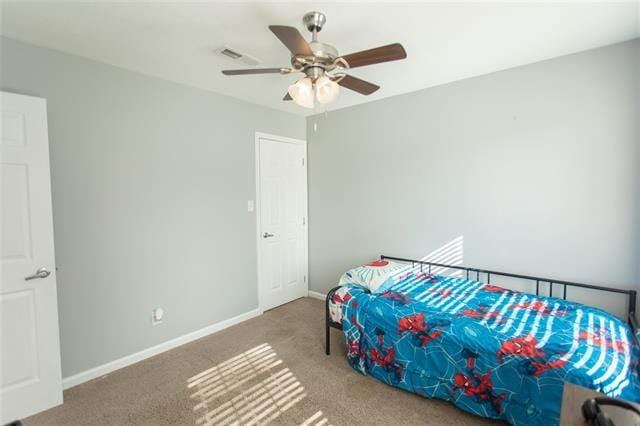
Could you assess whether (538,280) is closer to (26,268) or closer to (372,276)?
(372,276)

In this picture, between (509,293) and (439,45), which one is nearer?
(439,45)

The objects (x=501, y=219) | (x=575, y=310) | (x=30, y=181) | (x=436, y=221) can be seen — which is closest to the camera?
(x=30, y=181)

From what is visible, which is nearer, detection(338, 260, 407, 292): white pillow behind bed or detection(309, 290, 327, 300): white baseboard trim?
detection(338, 260, 407, 292): white pillow behind bed

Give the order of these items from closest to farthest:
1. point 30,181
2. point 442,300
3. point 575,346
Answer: point 575,346 → point 30,181 → point 442,300

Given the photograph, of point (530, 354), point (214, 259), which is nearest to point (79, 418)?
point (214, 259)

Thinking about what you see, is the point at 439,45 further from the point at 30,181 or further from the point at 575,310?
the point at 30,181

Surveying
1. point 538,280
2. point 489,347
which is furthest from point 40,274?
point 538,280

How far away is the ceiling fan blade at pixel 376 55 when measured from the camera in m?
1.56

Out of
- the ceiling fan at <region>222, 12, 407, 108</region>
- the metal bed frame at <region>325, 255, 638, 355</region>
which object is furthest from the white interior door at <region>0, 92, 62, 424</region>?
the metal bed frame at <region>325, 255, 638, 355</region>

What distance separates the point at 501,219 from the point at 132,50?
3.26m

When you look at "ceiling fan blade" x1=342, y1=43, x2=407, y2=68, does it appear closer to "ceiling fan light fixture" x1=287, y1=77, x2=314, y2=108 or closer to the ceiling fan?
the ceiling fan

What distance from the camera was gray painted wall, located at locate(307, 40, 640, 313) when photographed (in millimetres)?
2205

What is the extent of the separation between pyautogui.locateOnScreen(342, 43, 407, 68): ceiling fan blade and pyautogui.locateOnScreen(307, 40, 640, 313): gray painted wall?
1542 mm

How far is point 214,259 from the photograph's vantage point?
3166 millimetres
